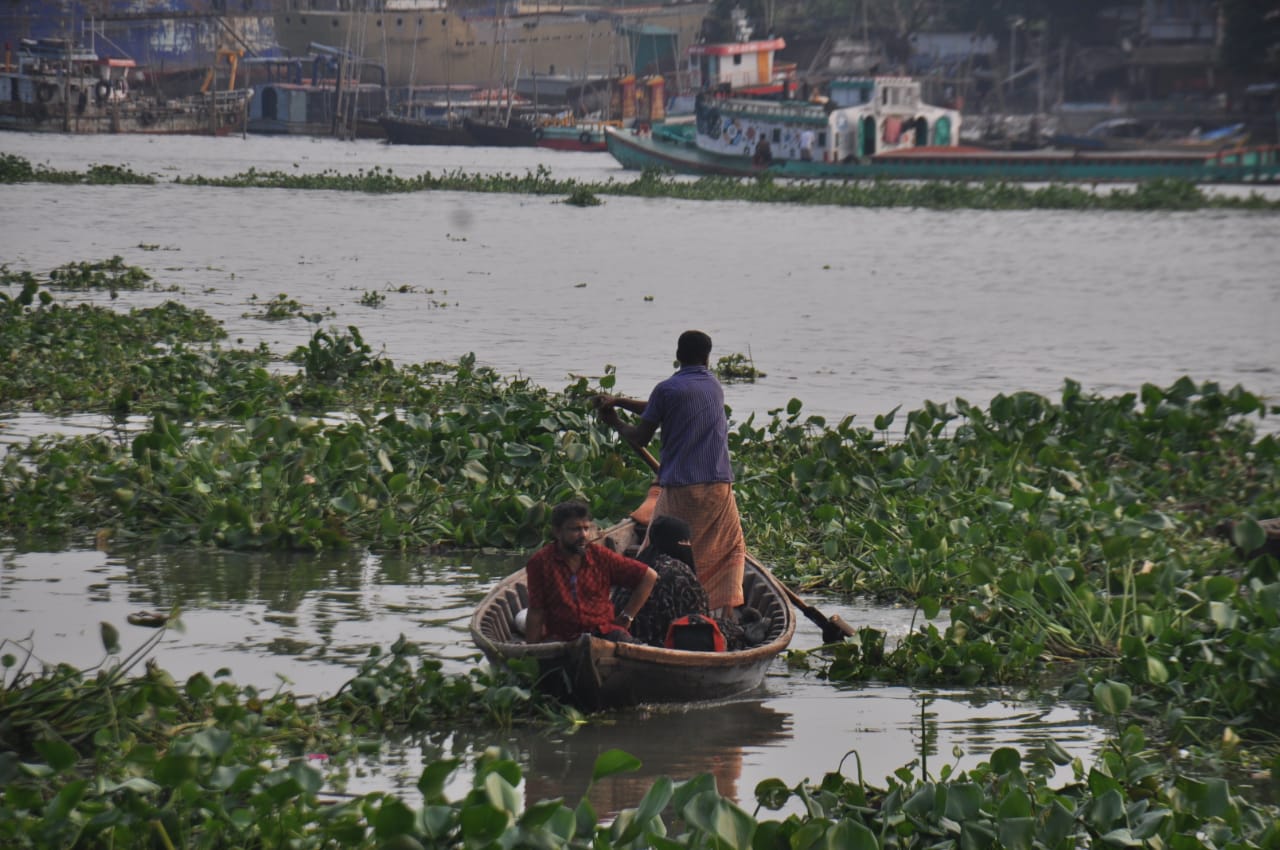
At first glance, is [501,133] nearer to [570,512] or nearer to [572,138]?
[572,138]

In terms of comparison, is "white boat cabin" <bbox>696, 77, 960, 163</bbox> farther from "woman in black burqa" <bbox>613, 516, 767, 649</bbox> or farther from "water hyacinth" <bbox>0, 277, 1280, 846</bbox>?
"woman in black burqa" <bbox>613, 516, 767, 649</bbox>

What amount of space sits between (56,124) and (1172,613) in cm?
8186

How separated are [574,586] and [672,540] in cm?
77

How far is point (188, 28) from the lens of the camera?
107 meters

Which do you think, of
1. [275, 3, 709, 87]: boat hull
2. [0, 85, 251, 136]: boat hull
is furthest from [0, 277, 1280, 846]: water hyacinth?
[275, 3, 709, 87]: boat hull

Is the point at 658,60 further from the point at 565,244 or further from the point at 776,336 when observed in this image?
the point at 776,336

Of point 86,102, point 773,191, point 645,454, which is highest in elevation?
point 86,102

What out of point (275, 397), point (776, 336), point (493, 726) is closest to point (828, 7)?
point (776, 336)

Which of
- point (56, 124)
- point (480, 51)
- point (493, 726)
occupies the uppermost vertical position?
point (480, 51)

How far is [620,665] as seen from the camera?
242 inches

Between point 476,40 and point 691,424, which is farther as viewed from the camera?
point 476,40

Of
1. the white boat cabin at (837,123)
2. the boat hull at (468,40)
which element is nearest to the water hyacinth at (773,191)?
the white boat cabin at (837,123)

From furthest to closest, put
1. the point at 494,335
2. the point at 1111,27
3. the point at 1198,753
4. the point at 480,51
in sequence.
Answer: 1. the point at 480,51
2. the point at 1111,27
3. the point at 494,335
4. the point at 1198,753

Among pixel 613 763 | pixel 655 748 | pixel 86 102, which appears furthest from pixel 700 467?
pixel 86 102
